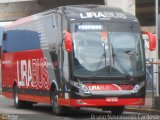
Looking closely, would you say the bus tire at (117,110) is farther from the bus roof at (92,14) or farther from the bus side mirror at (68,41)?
the bus side mirror at (68,41)

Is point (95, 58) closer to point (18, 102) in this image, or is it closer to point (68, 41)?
point (68, 41)

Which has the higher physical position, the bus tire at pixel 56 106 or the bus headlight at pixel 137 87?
the bus headlight at pixel 137 87

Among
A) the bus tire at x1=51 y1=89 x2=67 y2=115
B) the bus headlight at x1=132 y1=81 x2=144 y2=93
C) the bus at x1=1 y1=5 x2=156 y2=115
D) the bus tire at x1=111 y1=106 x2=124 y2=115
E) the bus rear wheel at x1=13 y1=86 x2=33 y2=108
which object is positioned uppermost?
the bus at x1=1 y1=5 x2=156 y2=115

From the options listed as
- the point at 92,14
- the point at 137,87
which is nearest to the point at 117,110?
the point at 137,87

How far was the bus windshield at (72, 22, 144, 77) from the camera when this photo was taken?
2045 centimetres

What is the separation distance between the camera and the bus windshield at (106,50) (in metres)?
20.5

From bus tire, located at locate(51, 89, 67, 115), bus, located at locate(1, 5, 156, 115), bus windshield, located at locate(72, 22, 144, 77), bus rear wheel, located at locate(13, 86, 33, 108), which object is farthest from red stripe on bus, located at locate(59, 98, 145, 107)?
bus rear wheel, located at locate(13, 86, 33, 108)

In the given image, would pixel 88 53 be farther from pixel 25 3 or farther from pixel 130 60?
pixel 25 3

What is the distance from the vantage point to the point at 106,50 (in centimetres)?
2059

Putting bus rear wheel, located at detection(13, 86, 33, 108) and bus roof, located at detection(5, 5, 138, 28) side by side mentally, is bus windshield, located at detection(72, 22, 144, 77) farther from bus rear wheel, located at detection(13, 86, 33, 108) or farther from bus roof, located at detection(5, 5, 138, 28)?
bus rear wheel, located at detection(13, 86, 33, 108)

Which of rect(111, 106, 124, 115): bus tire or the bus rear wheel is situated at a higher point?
rect(111, 106, 124, 115): bus tire

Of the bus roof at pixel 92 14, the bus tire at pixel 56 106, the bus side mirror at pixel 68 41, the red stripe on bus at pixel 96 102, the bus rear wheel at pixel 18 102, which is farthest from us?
the bus rear wheel at pixel 18 102

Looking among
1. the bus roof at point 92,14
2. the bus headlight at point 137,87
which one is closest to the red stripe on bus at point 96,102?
the bus headlight at point 137,87

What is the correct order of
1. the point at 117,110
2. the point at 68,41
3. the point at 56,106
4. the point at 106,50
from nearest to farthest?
1. the point at 68,41
2. the point at 106,50
3. the point at 56,106
4. the point at 117,110
